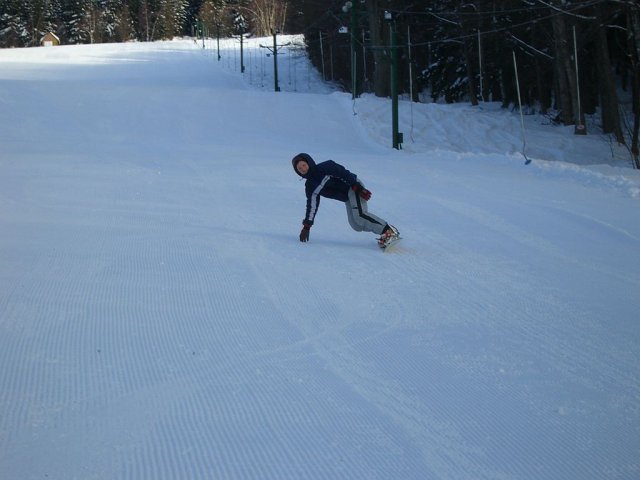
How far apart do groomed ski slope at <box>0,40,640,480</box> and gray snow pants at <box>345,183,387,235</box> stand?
13.6 inches

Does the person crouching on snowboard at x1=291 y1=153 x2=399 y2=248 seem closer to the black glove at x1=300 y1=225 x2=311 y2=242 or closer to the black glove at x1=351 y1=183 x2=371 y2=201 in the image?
the black glove at x1=351 y1=183 x2=371 y2=201

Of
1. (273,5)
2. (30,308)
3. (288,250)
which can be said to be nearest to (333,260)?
(288,250)

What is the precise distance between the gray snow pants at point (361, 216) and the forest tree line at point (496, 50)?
13267mm

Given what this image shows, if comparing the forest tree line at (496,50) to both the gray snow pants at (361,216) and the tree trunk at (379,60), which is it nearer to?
the tree trunk at (379,60)

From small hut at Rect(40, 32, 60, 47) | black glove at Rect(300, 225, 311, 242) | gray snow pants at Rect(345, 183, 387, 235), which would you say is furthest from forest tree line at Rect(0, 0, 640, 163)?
small hut at Rect(40, 32, 60, 47)

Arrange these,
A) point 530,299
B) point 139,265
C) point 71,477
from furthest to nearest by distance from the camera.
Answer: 1. point 139,265
2. point 530,299
3. point 71,477

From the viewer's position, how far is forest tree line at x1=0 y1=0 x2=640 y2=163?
2753cm

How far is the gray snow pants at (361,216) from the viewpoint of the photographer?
1002cm

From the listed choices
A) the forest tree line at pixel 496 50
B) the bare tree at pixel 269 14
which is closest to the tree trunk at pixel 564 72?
the forest tree line at pixel 496 50

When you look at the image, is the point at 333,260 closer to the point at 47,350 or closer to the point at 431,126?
the point at 47,350

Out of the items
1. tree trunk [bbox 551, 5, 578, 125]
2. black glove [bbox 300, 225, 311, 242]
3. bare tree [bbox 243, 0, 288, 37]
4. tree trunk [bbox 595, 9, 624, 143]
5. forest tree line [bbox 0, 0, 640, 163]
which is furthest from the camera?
bare tree [bbox 243, 0, 288, 37]

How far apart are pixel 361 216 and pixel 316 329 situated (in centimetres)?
345

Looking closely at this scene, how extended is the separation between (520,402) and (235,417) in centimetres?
192

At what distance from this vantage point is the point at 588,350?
6223 millimetres
